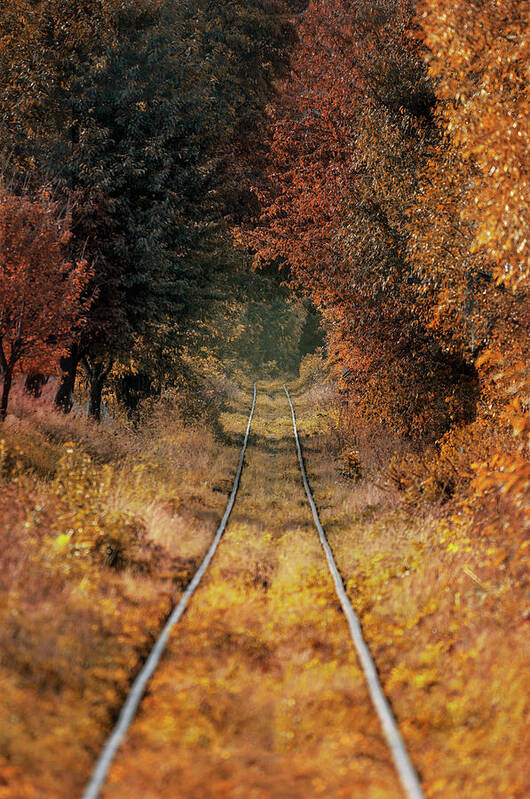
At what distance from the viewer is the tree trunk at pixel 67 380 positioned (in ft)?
60.3

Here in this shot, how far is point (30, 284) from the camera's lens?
13.6m

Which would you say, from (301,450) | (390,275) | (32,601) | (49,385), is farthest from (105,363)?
(32,601)

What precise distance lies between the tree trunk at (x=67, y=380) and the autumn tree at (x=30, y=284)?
3.81m

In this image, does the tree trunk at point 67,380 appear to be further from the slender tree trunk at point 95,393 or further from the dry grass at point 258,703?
the dry grass at point 258,703

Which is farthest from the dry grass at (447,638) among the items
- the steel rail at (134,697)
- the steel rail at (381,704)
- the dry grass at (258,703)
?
the steel rail at (134,697)

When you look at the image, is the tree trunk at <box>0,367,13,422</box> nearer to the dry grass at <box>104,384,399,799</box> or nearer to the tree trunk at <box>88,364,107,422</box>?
the dry grass at <box>104,384,399,799</box>

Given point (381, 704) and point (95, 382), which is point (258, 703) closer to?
point (381, 704)

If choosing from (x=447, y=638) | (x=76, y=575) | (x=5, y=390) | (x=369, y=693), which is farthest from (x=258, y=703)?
(x=5, y=390)

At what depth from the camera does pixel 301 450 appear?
21875 mm

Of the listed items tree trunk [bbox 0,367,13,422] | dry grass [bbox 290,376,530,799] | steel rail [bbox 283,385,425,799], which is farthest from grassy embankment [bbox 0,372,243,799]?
dry grass [bbox 290,376,530,799]

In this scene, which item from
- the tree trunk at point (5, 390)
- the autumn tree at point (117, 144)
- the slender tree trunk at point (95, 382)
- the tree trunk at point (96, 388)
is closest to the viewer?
the tree trunk at point (5, 390)

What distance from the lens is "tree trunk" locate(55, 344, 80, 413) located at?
1838 cm

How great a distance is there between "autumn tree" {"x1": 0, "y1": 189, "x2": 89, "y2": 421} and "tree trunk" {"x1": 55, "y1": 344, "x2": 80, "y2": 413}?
3810mm

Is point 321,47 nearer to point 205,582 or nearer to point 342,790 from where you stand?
point 205,582
